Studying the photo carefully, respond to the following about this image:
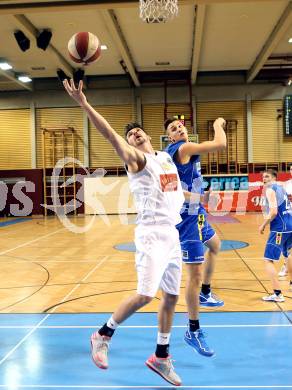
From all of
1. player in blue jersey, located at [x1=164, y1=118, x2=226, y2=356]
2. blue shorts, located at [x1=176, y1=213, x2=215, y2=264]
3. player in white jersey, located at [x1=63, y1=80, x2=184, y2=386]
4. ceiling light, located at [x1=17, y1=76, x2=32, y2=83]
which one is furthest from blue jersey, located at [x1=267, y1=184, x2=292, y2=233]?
ceiling light, located at [x1=17, y1=76, x2=32, y2=83]

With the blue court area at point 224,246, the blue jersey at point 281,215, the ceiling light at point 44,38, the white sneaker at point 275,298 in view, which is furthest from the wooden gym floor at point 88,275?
the ceiling light at point 44,38

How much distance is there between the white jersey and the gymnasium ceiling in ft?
27.2

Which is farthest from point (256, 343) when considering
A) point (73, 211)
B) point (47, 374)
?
point (73, 211)

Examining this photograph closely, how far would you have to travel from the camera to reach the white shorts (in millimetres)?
3217

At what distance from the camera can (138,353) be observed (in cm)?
388

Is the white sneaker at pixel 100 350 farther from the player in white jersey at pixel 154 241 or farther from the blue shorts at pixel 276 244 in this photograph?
the blue shorts at pixel 276 244

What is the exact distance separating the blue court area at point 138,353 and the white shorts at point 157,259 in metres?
0.69

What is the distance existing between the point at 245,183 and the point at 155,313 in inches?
600

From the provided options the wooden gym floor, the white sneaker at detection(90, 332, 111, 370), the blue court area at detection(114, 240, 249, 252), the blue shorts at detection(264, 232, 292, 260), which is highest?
the blue shorts at detection(264, 232, 292, 260)

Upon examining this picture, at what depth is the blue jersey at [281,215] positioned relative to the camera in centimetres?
558

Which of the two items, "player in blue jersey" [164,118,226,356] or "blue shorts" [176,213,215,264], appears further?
"blue shorts" [176,213,215,264]

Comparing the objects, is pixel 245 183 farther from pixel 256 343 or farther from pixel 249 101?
pixel 256 343

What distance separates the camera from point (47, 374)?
3.50m

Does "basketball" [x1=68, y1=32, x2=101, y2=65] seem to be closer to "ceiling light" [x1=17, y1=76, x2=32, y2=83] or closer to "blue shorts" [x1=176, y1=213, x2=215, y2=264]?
"blue shorts" [x1=176, y1=213, x2=215, y2=264]
